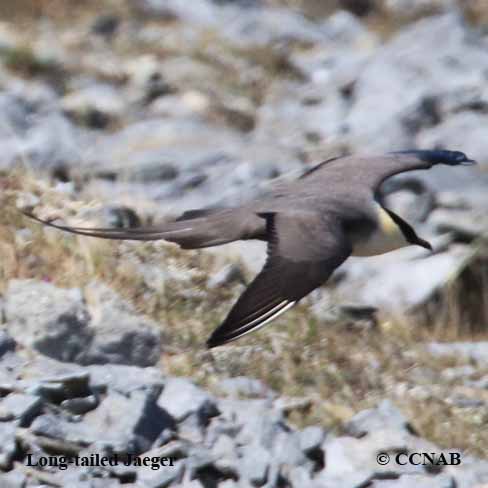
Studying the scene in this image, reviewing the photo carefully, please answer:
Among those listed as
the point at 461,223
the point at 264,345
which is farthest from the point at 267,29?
the point at 264,345

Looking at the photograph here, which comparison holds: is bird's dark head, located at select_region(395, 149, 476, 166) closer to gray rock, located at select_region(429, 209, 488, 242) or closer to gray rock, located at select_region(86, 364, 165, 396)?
gray rock, located at select_region(429, 209, 488, 242)

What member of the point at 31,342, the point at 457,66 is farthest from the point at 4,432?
the point at 457,66

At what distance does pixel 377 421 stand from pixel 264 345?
1099 millimetres

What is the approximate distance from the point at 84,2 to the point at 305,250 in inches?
352

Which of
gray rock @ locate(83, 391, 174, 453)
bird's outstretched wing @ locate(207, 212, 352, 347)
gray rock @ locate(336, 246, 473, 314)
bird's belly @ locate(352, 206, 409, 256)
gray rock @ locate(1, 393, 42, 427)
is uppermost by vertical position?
bird's outstretched wing @ locate(207, 212, 352, 347)

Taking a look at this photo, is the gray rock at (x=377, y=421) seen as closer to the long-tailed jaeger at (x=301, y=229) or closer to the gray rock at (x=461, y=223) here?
the long-tailed jaeger at (x=301, y=229)

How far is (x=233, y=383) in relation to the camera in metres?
7.07

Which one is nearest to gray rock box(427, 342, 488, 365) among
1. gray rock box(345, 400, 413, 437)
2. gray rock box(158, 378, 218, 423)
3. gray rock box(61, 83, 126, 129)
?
gray rock box(345, 400, 413, 437)

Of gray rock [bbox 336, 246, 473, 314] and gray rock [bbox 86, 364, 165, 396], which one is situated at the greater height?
gray rock [bbox 86, 364, 165, 396]

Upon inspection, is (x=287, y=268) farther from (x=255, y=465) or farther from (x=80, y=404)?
(x=80, y=404)

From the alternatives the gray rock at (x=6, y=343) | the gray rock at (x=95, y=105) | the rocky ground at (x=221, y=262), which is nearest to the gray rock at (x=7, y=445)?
the rocky ground at (x=221, y=262)

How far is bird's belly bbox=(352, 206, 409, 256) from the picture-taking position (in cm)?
723

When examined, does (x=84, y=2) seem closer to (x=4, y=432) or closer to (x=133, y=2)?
(x=133, y=2)

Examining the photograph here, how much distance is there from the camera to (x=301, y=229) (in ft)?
21.2
